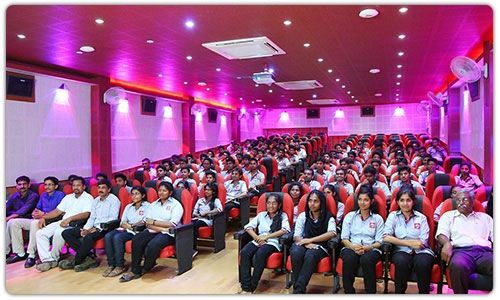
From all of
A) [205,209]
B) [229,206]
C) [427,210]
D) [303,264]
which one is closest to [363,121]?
[229,206]

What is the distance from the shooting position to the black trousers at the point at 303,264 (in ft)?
10.8

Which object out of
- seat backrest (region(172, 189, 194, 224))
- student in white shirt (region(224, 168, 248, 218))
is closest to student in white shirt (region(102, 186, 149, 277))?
seat backrest (region(172, 189, 194, 224))

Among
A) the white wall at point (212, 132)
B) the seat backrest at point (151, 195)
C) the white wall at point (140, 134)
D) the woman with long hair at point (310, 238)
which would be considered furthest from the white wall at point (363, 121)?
the woman with long hair at point (310, 238)

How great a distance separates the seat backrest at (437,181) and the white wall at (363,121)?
14.2 metres

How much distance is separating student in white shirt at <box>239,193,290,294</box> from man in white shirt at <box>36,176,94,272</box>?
2283mm

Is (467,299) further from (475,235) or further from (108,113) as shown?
(108,113)

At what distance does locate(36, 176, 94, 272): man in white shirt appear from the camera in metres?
4.57

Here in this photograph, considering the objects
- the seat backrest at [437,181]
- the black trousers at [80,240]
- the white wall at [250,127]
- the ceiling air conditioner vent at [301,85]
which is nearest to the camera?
the black trousers at [80,240]

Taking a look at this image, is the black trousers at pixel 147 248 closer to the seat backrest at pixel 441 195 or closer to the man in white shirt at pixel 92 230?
the man in white shirt at pixel 92 230

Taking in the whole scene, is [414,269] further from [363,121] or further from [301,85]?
[363,121]

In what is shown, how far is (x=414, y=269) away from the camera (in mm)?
3090

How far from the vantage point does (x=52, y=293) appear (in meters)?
3.80

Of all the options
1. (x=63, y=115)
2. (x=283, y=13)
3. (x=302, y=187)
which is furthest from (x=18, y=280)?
(x=63, y=115)

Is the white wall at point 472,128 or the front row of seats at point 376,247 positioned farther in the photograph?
the white wall at point 472,128
